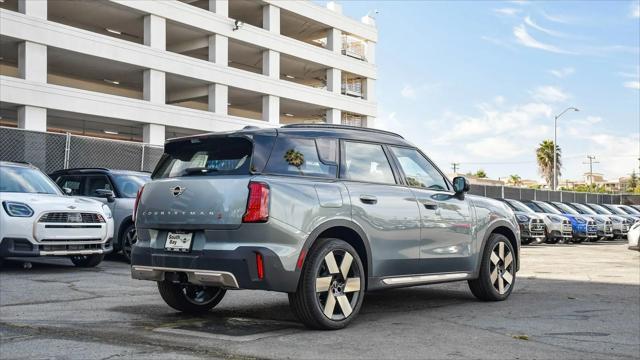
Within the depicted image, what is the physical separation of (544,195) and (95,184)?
32.5 metres

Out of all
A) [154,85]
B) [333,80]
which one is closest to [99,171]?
[154,85]

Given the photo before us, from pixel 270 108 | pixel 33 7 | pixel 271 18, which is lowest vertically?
pixel 270 108

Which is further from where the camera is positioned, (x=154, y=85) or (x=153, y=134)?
(x=154, y=85)

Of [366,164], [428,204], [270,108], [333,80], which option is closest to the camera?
[366,164]

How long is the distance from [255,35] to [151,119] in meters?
9.68

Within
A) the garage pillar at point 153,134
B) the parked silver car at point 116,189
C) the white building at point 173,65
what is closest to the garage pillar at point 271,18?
the white building at point 173,65

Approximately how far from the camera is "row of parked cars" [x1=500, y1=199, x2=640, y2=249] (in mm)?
24406

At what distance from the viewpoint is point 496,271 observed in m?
8.60

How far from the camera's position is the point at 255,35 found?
147 ft

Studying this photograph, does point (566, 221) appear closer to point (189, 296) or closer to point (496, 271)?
point (496, 271)

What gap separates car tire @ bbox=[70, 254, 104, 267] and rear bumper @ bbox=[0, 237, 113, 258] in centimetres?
81

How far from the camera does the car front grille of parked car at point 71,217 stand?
11.2 meters

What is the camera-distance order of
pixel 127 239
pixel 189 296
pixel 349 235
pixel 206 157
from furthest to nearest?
1. pixel 127 239
2. pixel 189 296
3. pixel 349 235
4. pixel 206 157

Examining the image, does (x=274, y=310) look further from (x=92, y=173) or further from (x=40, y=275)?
(x=92, y=173)
